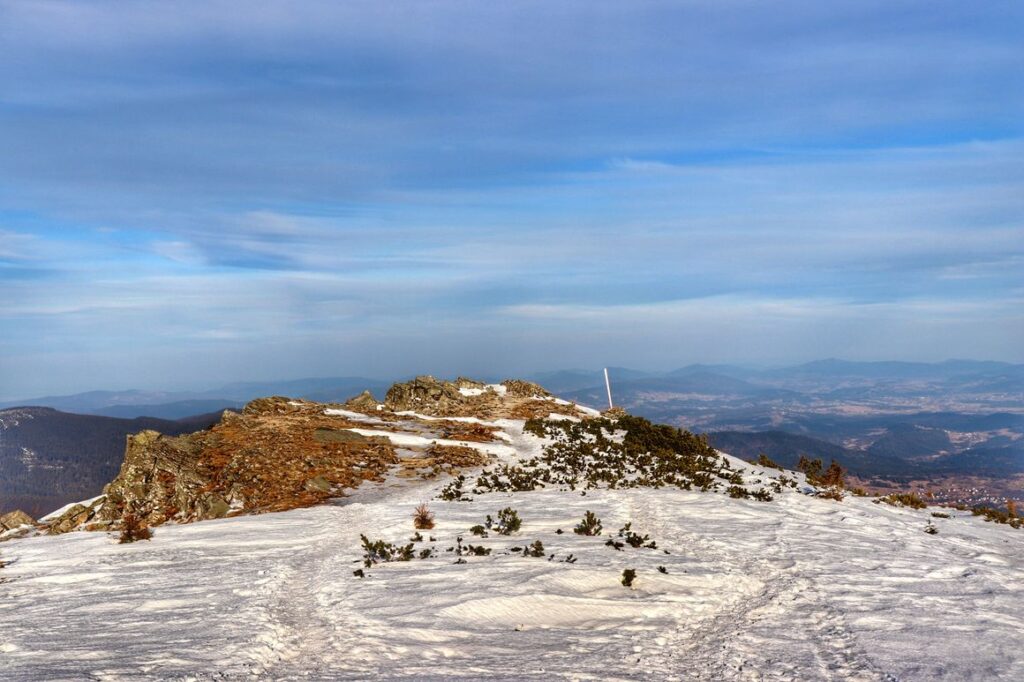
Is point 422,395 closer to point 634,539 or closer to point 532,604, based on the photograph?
point 634,539

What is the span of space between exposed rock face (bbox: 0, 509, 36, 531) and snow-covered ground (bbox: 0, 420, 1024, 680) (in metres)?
3.31

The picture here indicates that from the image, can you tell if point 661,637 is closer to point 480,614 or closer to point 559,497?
point 480,614

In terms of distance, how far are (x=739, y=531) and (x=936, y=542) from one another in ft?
15.8

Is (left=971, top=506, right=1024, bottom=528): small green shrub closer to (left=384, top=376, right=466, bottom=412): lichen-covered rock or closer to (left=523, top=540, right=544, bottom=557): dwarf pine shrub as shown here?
(left=523, top=540, right=544, bottom=557): dwarf pine shrub

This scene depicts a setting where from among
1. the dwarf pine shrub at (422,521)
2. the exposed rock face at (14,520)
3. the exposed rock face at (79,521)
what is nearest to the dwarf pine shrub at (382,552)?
the dwarf pine shrub at (422,521)

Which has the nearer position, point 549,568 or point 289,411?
point 549,568

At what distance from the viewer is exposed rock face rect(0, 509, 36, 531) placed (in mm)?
20484

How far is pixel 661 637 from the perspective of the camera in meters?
9.93

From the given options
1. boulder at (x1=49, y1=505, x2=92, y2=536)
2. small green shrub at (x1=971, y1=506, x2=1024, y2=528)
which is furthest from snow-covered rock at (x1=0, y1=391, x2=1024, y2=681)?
boulder at (x1=49, y1=505, x2=92, y2=536)

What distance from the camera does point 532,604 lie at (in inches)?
449

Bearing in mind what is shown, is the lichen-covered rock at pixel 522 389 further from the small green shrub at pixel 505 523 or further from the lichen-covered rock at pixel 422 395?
the small green shrub at pixel 505 523

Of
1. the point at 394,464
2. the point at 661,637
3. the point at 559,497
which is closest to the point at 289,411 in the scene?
the point at 394,464

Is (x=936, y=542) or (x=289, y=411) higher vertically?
(x=289, y=411)

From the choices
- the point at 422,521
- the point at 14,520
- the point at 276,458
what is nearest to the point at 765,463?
the point at 422,521
